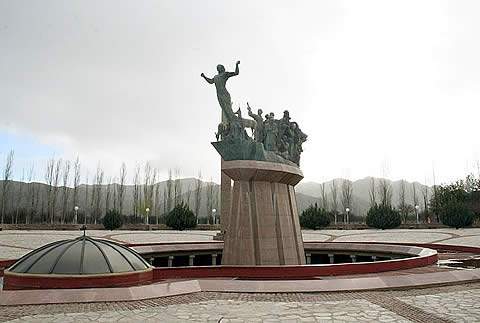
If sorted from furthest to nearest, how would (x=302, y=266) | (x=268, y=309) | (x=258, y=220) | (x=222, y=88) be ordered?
(x=222, y=88) → (x=258, y=220) → (x=302, y=266) → (x=268, y=309)

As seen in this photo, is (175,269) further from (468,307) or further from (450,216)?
(450,216)

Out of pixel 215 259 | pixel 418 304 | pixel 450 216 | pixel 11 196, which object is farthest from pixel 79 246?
pixel 11 196

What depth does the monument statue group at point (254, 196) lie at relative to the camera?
13.8 meters

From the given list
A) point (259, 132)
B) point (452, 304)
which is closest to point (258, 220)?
point (259, 132)

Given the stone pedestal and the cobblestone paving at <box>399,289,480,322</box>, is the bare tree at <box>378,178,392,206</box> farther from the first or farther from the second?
the cobblestone paving at <box>399,289,480,322</box>

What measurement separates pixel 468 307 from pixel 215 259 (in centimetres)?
1387

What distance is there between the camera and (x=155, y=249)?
18.0 m

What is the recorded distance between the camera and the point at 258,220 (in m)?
13.9

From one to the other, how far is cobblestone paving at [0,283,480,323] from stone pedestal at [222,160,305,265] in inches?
236

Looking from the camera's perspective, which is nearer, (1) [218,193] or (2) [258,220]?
(2) [258,220]

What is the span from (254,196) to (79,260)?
22.8 feet

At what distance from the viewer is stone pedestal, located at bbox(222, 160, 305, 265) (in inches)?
539

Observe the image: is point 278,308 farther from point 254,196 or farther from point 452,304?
point 254,196

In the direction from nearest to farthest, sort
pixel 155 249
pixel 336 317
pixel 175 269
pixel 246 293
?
pixel 336 317
pixel 246 293
pixel 175 269
pixel 155 249
